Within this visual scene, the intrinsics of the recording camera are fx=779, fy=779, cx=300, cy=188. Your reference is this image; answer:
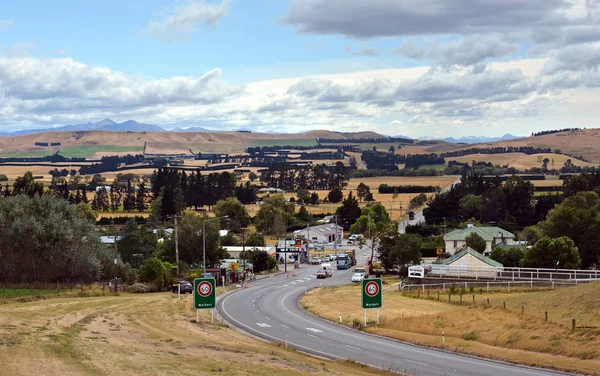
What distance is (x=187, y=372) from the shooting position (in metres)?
24.6

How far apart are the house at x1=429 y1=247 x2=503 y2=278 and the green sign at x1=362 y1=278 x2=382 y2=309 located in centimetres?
2486

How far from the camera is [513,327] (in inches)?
1489

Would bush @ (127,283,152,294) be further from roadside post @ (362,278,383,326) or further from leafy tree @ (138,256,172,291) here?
roadside post @ (362,278,383,326)

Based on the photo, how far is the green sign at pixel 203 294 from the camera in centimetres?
4356

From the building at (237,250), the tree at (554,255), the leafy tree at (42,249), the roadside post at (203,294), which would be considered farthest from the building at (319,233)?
the roadside post at (203,294)

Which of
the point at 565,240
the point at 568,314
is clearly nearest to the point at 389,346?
the point at 568,314

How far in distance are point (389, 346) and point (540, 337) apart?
A: 22.8ft

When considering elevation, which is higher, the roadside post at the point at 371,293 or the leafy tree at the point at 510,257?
the roadside post at the point at 371,293

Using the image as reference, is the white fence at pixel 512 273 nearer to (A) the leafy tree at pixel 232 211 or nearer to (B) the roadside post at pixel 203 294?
(B) the roadside post at pixel 203 294

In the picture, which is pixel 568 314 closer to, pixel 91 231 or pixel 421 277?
pixel 421 277

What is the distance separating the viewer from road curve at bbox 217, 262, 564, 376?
1226 inches

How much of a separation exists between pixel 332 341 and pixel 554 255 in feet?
134

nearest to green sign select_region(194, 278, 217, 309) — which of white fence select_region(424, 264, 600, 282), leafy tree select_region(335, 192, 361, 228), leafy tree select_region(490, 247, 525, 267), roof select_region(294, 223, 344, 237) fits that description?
white fence select_region(424, 264, 600, 282)

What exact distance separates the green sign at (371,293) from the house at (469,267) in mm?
24856
